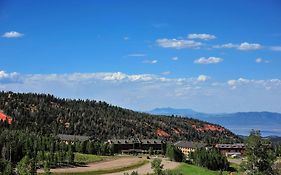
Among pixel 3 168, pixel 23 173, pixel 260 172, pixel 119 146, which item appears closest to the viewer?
pixel 260 172

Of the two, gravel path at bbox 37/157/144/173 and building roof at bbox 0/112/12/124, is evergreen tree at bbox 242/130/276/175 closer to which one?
gravel path at bbox 37/157/144/173

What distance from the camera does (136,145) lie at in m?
176

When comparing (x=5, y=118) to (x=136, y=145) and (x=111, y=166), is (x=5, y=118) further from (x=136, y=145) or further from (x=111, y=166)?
(x=111, y=166)

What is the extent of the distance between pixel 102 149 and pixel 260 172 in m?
108

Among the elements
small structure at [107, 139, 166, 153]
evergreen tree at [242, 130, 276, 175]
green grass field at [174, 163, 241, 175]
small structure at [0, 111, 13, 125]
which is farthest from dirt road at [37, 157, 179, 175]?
small structure at [0, 111, 13, 125]

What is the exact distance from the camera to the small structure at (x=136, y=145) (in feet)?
553

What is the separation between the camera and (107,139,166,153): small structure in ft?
553

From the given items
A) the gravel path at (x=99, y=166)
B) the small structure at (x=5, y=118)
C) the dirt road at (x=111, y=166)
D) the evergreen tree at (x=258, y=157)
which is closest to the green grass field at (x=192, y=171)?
the dirt road at (x=111, y=166)

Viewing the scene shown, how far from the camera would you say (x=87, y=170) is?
331 ft

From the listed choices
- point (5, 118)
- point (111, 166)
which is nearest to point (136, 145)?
point (5, 118)

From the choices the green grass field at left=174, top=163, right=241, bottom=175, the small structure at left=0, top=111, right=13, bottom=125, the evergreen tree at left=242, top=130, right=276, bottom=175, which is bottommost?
the green grass field at left=174, top=163, right=241, bottom=175

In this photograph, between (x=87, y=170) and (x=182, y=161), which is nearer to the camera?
(x=87, y=170)

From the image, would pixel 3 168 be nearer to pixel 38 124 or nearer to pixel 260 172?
pixel 260 172

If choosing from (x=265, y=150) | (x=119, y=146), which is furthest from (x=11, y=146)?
(x=265, y=150)
